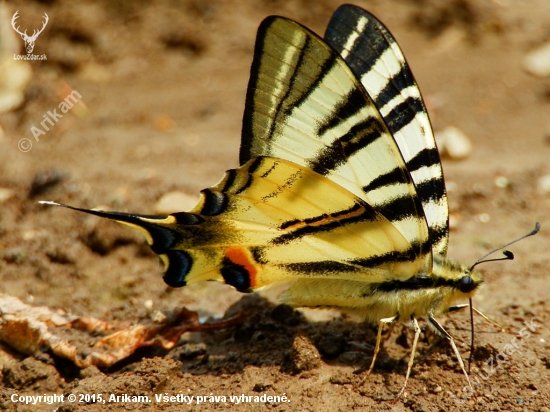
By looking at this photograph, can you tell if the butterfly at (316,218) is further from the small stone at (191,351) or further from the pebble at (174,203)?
the pebble at (174,203)

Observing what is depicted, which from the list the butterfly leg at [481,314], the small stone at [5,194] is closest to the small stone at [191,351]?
the butterfly leg at [481,314]

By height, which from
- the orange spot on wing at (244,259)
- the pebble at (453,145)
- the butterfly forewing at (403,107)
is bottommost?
the orange spot on wing at (244,259)

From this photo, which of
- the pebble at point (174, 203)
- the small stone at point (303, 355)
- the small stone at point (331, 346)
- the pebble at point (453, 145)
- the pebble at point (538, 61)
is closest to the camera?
Result: the small stone at point (303, 355)

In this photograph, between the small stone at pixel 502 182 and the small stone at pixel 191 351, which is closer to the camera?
the small stone at pixel 191 351

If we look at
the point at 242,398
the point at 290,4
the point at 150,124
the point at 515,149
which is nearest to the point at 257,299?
the point at 242,398

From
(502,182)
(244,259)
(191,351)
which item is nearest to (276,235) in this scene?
(244,259)

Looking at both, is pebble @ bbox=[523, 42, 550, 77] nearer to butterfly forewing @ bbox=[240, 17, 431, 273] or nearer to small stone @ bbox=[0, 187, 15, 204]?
butterfly forewing @ bbox=[240, 17, 431, 273]

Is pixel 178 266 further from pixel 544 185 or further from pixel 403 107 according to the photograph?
pixel 544 185

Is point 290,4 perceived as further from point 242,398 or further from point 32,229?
point 242,398
